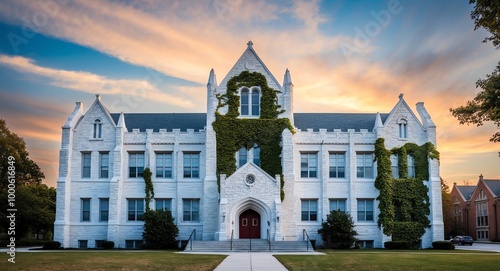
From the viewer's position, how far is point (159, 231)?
3912cm

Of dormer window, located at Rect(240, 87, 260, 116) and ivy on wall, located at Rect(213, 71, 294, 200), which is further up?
dormer window, located at Rect(240, 87, 260, 116)

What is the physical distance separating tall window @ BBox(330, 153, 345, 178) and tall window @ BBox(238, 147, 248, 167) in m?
7.32

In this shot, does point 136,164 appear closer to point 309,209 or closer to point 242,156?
point 242,156

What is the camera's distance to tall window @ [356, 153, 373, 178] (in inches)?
1708

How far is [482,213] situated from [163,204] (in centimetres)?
5278

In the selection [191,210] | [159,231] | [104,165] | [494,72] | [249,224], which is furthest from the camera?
[104,165]

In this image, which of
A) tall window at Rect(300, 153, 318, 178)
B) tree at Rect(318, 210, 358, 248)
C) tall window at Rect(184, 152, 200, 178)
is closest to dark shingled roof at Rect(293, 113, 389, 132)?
tall window at Rect(300, 153, 318, 178)

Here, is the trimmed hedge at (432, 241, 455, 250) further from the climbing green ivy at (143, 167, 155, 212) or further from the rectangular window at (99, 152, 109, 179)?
the rectangular window at (99, 152, 109, 179)

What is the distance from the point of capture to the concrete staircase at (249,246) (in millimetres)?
35406

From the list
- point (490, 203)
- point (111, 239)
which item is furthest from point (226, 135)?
point (490, 203)

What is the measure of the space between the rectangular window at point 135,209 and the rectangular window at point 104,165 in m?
2.99

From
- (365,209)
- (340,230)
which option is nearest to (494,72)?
(340,230)

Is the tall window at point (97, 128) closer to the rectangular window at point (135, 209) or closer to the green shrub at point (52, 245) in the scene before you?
the rectangular window at point (135, 209)

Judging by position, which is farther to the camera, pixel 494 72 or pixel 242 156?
pixel 242 156
